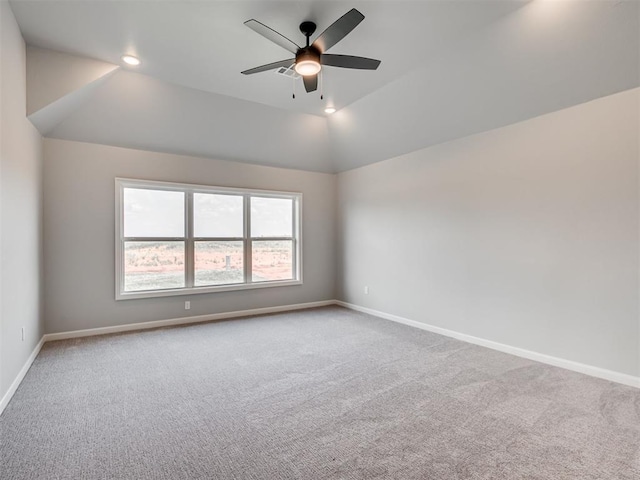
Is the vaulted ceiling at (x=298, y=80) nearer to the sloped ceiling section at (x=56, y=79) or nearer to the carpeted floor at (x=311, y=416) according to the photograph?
the sloped ceiling section at (x=56, y=79)

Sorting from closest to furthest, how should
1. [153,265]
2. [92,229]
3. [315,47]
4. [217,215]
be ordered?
1. [315,47]
2. [92,229]
3. [153,265]
4. [217,215]

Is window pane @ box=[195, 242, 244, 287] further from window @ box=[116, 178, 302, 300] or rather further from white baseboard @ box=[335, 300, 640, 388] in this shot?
white baseboard @ box=[335, 300, 640, 388]

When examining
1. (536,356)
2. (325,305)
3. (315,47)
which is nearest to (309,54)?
(315,47)

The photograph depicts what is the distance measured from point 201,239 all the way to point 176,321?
51.7 inches

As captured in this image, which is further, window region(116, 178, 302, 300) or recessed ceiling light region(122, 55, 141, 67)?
window region(116, 178, 302, 300)

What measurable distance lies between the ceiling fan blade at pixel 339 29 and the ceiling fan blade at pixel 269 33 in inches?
8.5

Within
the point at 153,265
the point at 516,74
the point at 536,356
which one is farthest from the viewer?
the point at 153,265

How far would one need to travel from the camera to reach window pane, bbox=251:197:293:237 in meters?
5.93

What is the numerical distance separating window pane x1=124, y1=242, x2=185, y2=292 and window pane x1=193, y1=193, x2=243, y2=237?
0.45 metres

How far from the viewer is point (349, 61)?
9.48 ft

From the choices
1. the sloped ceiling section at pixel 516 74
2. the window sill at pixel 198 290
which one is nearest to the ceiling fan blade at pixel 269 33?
the sloped ceiling section at pixel 516 74

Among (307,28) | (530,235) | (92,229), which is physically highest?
(307,28)

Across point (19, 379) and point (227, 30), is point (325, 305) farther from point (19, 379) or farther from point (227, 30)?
point (227, 30)

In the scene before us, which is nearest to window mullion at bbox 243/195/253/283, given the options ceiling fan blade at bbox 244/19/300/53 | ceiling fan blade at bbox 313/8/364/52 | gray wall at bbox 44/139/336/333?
gray wall at bbox 44/139/336/333
